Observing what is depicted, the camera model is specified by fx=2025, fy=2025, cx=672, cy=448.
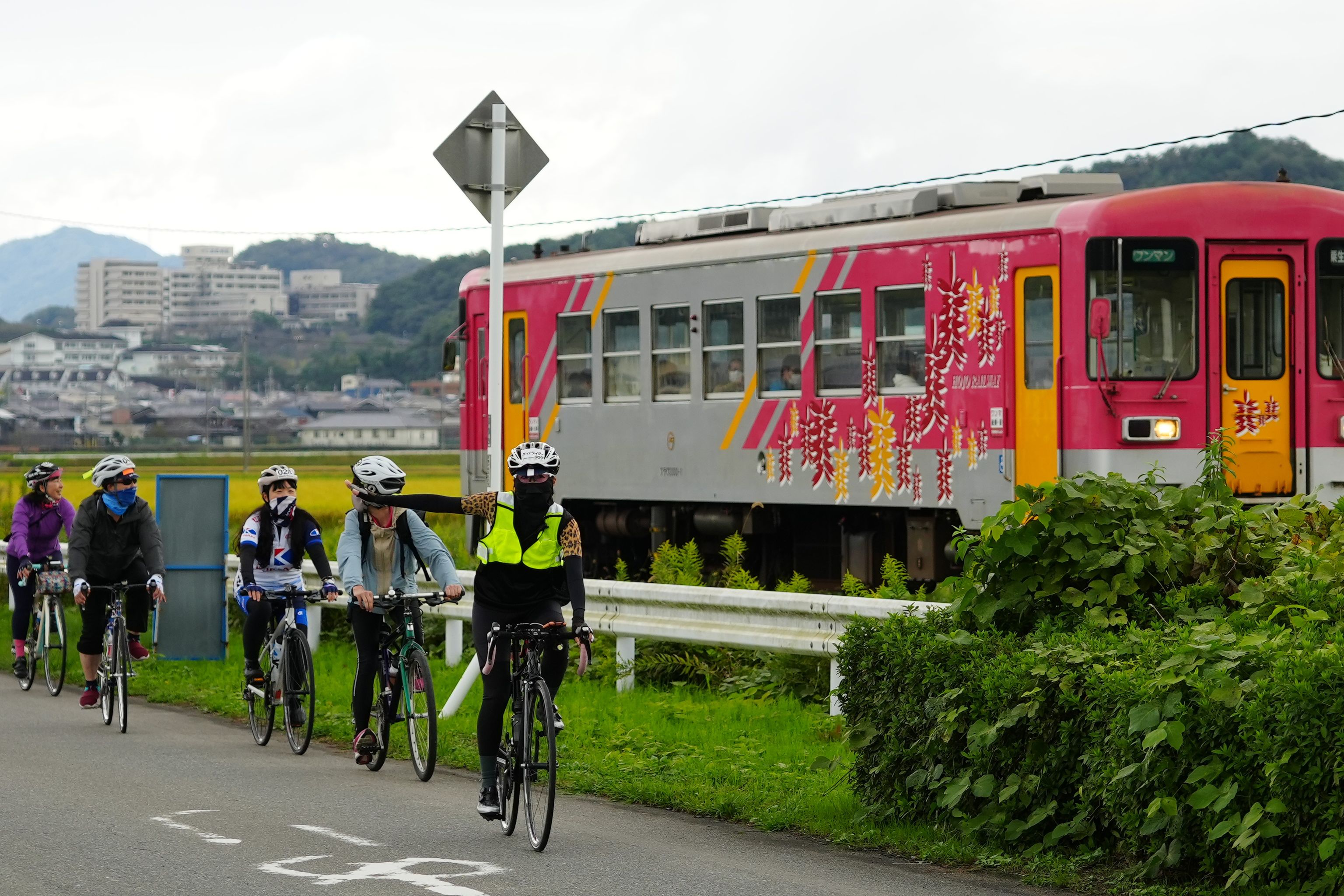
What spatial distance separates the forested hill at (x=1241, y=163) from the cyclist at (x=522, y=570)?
2432 inches

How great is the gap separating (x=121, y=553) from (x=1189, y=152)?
74.8 meters

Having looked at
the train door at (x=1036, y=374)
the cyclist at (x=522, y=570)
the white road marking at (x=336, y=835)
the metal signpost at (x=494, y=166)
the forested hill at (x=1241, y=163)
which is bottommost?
the white road marking at (x=336, y=835)

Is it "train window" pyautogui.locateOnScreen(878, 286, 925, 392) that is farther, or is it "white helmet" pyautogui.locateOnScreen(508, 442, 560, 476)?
"train window" pyautogui.locateOnScreen(878, 286, 925, 392)

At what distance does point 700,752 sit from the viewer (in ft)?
36.1

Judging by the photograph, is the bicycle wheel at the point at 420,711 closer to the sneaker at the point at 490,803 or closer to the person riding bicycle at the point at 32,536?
the sneaker at the point at 490,803

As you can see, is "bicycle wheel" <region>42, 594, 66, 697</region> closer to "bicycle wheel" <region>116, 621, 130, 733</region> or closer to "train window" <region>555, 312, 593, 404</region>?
"bicycle wheel" <region>116, 621, 130, 733</region>

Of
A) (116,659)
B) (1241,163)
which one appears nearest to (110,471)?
(116,659)

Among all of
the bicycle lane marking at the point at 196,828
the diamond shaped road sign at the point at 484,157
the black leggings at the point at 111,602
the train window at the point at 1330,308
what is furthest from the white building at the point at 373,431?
the bicycle lane marking at the point at 196,828

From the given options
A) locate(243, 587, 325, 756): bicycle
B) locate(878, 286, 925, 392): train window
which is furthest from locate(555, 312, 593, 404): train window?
locate(243, 587, 325, 756): bicycle

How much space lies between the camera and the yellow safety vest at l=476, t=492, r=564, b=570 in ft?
29.1

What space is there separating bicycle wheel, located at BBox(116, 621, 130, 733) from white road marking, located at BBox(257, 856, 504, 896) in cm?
477

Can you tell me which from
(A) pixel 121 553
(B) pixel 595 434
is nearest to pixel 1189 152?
(B) pixel 595 434

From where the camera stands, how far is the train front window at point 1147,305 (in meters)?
15.5

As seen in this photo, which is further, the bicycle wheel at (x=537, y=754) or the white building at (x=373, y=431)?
the white building at (x=373, y=431)
